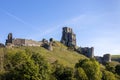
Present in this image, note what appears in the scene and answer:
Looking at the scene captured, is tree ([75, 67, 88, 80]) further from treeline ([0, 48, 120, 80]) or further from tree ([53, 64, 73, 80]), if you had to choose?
tree ([53, 64, 73, 80])

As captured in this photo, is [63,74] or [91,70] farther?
[91,70]

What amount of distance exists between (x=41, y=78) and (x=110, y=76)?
40391 millimetres

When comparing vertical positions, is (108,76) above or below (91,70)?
below

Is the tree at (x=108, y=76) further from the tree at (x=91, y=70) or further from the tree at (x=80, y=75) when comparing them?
the tree at (x=80, y=75)

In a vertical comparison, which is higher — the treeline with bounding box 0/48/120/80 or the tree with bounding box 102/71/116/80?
the treeline with bounding box 0/48/120/80

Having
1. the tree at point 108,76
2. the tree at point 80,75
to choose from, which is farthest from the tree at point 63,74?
the tree at point 108,76

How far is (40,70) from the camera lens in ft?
362

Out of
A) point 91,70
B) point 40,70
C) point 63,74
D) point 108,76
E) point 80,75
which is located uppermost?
point 40,70

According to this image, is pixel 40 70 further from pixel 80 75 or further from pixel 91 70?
pixel 91 70

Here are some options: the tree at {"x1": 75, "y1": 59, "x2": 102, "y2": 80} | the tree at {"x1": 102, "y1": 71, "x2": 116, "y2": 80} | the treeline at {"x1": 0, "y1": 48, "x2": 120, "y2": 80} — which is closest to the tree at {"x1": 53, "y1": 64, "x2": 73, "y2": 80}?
the treeline at {"x1": 0, "y1": 48, "x2": 120, "y2": 80}

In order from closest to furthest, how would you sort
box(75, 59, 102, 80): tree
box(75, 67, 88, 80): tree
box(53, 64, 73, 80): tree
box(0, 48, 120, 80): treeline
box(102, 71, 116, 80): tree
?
box(0, 48, 120, 80): treeline
box(53, 64, 73, 80): tree
box(75, 67, 88, 80): tree
box(75, 59, 102, 80): tree
box(102, 71, 116, 80): tree

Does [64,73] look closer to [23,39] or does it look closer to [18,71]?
[18,71]

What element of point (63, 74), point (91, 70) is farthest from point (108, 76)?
point (63, 74)

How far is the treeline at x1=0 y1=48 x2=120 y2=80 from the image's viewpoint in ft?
349
